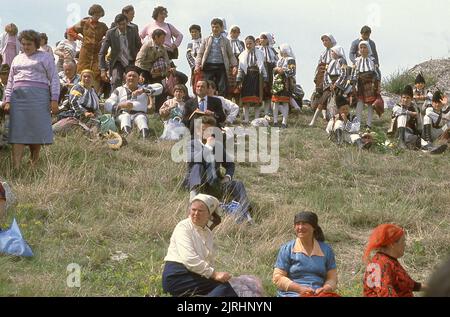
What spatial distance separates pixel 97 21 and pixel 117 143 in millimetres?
3231

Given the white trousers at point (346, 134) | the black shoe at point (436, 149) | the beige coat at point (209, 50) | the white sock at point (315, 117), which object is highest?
the beige coat at point (209, 50)

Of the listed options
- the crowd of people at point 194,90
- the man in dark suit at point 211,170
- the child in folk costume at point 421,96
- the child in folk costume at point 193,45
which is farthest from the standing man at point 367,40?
the man in dark suit at point 211,170

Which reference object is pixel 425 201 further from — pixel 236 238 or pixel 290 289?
pixel 290 289

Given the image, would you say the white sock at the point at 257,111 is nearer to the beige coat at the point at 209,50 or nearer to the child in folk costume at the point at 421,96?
the beige coat at the point at 209,50

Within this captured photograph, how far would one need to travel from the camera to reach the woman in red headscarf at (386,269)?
610cm

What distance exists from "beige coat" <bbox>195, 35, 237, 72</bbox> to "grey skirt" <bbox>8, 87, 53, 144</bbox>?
4202 millimetres

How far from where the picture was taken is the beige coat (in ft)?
44.9

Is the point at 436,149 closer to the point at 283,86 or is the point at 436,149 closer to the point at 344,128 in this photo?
the point at 344,128

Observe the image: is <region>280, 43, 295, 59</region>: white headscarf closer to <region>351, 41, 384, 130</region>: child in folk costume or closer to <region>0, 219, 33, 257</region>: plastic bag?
<region>351, 41, 384, 130</region>: child in folk costume

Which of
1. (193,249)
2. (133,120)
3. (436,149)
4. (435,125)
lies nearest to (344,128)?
(436,149)

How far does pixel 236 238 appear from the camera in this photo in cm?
852

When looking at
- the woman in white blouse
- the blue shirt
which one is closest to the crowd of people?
the woman in white blouse

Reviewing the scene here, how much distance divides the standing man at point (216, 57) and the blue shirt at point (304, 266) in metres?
7.28
